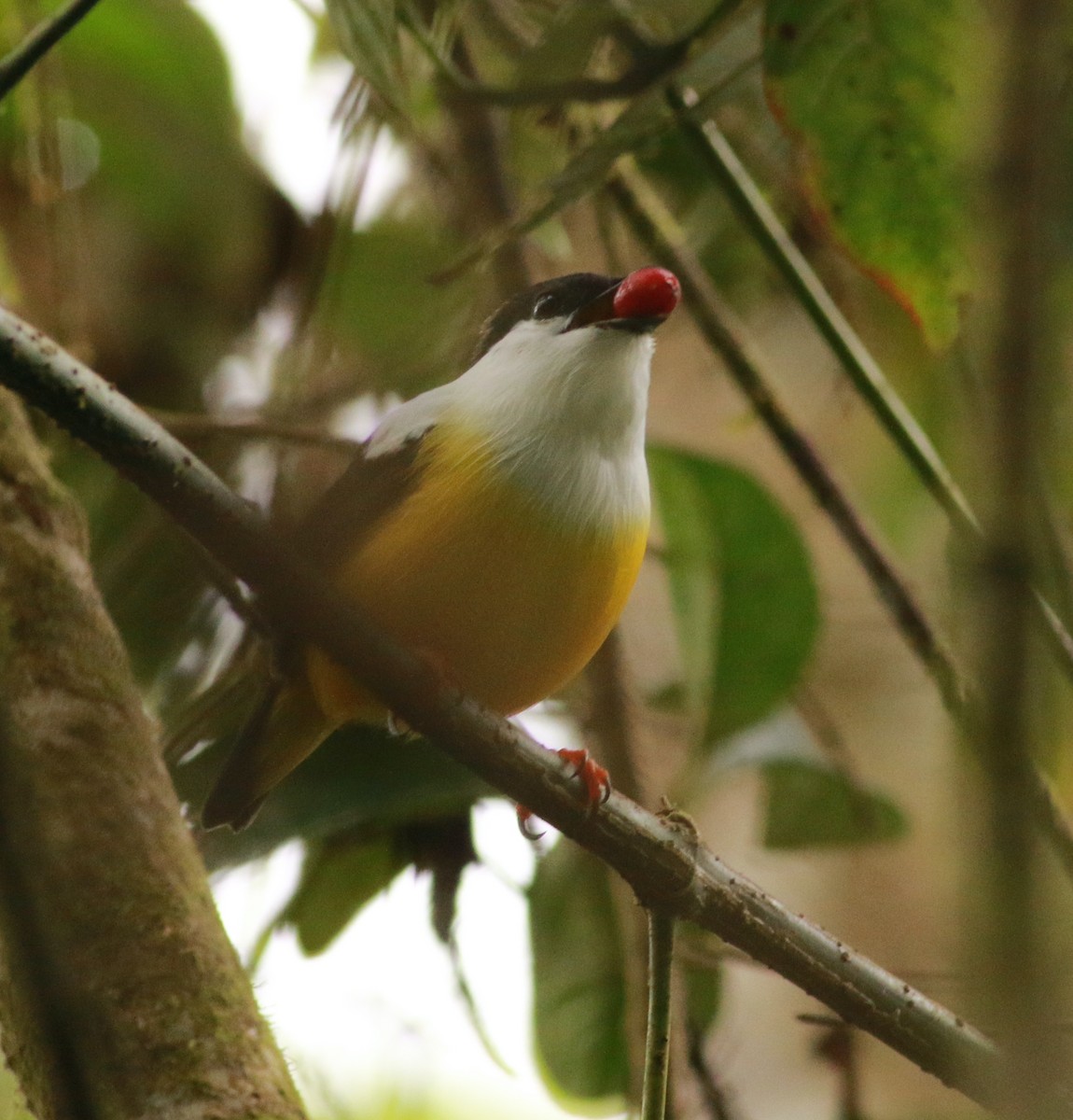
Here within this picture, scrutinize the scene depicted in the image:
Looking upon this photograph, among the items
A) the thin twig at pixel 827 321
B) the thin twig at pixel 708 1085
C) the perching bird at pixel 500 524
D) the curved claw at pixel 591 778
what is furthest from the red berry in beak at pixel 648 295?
the thin twig at pixel 708 1085

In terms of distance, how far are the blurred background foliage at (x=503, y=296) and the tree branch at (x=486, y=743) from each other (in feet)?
0.49

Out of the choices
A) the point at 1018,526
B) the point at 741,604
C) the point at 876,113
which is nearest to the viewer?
the point at 1018,526

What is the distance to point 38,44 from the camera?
58.5 inches

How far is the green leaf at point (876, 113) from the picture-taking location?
6.73 ft

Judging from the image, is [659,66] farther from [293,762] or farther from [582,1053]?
[582,1053]

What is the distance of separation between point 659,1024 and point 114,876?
28.6 inches

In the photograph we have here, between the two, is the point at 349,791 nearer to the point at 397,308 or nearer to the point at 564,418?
the point at 564,418

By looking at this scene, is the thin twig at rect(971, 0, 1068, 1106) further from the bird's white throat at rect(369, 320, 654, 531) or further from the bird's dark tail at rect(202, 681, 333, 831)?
the bird's dark tail at rect(202, 681, 333, 831)

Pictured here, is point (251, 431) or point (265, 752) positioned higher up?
point (251, 431)

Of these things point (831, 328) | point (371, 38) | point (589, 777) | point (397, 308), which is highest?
point (371, 38)

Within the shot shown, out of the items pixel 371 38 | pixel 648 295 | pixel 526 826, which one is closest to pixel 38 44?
pixel 371 38

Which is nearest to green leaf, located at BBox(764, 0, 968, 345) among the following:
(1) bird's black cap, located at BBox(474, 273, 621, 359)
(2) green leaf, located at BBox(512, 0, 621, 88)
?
(2) green leaf, located at BBox(512, 0, 621, 88)

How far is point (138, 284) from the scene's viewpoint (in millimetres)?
3416

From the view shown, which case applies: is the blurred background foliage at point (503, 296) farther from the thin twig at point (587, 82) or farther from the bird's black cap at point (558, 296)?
the bird's black cap at point (558, 296)
